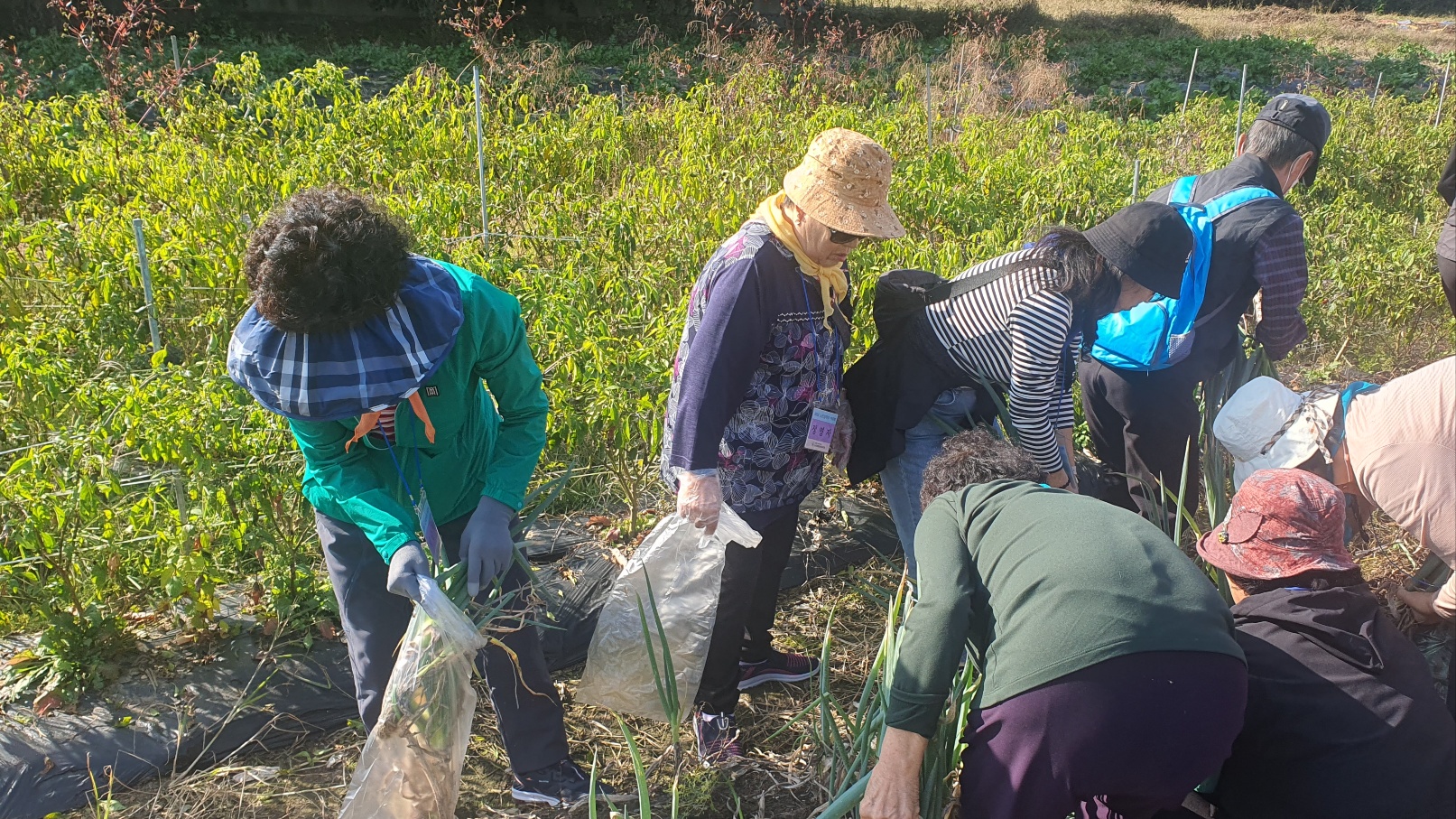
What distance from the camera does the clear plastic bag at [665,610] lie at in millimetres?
2094

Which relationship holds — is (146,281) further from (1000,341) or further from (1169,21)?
(1169,21)

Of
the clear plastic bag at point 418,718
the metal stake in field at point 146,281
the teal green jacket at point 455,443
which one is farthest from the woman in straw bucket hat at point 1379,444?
the metal stake in field at point 146,281

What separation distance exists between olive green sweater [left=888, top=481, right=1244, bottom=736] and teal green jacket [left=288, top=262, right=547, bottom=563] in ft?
2.56

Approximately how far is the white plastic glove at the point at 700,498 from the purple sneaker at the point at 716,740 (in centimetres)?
51

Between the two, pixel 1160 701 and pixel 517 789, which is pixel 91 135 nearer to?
pixel 517 789

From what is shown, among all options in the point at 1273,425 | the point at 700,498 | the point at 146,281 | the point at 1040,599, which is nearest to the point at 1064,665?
the point at 1040,599

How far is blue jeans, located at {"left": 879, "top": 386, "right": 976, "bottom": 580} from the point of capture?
7.64 feet

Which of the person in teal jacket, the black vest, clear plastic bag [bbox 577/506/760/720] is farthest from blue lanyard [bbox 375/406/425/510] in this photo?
the black vest

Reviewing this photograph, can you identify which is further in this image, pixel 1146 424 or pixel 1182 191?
pixel 1182 191

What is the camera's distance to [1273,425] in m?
2.23

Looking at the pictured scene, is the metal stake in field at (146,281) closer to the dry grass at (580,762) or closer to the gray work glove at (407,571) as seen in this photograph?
the dry grass at (580,762)

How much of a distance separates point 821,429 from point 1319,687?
993mm

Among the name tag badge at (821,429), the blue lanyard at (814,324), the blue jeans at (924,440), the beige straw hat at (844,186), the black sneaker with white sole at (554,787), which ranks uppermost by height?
the beige straw hat at (844,186)

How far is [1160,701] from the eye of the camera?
1.44 metres
